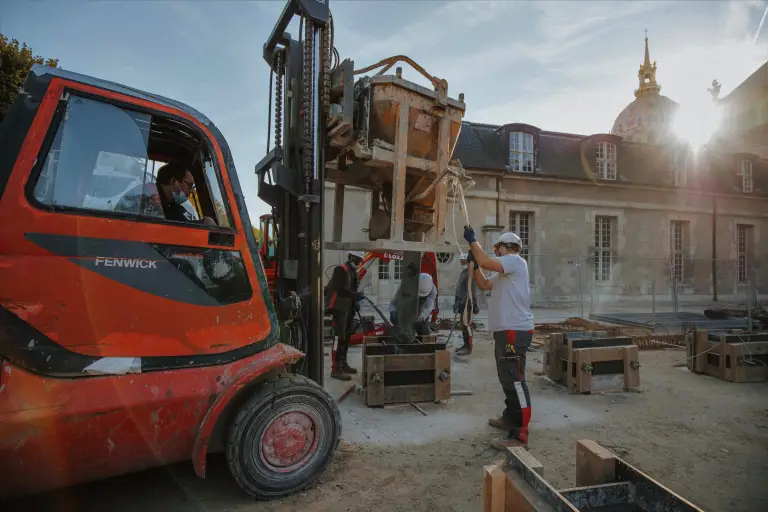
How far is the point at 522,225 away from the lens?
19562 millimetres

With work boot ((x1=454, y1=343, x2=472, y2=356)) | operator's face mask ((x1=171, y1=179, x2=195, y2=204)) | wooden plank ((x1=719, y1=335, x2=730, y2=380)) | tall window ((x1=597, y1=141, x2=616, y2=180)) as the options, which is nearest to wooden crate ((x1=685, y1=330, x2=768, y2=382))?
wooden plank ((x1=719, y1=335, x2=730, y2=380))

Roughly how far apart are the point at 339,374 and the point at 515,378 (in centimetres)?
289

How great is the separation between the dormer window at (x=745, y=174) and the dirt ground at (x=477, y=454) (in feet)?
75.9

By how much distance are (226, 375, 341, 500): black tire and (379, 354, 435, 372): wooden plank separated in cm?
184

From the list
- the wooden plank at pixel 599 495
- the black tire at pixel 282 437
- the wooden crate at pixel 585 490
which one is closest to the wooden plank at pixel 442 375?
the black tire at pixel 282 437

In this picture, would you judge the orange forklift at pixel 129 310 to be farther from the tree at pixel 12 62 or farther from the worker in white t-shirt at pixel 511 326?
the tree at pixel 12 62

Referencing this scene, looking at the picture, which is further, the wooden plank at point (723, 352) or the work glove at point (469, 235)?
the wooden plank at point (723, 352)

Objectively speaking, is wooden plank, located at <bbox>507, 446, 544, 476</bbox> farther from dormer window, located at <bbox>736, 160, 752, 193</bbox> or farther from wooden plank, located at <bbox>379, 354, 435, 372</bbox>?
dormer window, located at <bbox>736, 160, 752, 193</bbox>

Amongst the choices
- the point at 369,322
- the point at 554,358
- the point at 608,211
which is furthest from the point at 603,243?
the point at 554,358

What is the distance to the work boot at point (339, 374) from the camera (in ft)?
20.2

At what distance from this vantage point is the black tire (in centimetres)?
285

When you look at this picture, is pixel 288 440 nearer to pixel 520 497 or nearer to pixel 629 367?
pixel 520 497

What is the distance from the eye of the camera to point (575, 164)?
1994 centimetres

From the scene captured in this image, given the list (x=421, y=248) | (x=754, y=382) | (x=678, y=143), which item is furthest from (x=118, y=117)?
(x=678, y=143)
